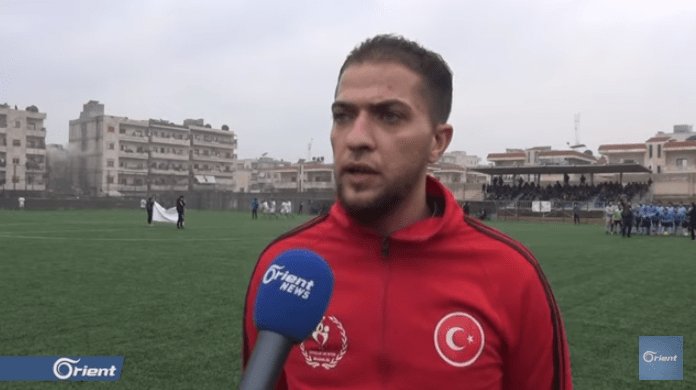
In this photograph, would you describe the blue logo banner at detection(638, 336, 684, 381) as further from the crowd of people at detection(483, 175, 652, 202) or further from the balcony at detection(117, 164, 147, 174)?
the balcony at detection(117, 164, 147, 174)

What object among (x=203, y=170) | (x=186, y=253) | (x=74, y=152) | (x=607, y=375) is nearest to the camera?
(x=607, y=375)

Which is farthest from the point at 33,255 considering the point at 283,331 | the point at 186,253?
the point at 283,331

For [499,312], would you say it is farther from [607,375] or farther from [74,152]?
[74,152]

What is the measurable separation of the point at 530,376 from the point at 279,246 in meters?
1.01

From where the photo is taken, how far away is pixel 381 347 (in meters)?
1.95

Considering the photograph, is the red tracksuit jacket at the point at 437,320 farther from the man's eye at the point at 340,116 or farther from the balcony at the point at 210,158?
the balcony at the point at 210,158

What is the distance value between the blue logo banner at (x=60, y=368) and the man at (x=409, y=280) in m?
3.92

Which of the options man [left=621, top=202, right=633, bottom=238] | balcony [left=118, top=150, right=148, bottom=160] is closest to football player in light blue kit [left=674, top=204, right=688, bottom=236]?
man [left=621, top=202, right=633, bottom=238]

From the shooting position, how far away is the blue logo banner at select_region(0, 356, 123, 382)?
5.26 meters

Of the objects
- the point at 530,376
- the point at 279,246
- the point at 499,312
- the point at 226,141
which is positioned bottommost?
the point at 530,376

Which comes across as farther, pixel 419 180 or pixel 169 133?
pixel 169 133

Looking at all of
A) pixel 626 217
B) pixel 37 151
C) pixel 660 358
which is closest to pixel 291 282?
pixel 660 358

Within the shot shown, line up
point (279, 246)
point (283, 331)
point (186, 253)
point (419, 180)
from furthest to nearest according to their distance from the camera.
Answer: point (186, 253) < point (279, 246) < point (419, 180) < point (283, 331)

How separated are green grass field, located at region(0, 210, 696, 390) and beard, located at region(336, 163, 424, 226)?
9.74 ft
